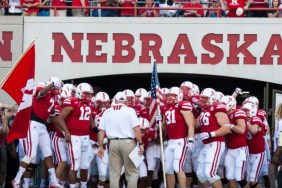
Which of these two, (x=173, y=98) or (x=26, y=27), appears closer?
(x=173, y=98)

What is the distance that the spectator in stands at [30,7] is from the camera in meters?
28.6

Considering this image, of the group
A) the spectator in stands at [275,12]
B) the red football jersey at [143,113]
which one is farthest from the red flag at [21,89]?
the spectator in stands at [275,12]

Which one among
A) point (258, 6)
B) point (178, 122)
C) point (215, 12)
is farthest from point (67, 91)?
point (258, 6)

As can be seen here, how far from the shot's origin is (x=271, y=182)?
27.6 m

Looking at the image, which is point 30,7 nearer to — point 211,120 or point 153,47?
point 153,47

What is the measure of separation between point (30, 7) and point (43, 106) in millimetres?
4673

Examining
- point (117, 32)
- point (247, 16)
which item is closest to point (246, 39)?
point (247, 16)

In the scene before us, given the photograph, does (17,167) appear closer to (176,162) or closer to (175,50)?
(176,162)

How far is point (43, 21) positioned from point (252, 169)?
653 centimetres

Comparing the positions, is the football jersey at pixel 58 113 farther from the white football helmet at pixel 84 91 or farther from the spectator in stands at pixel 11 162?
the spectator in stands at pixel 11 162

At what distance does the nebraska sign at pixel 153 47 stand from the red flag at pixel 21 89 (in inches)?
224

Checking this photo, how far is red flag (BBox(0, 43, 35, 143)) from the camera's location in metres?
23.0

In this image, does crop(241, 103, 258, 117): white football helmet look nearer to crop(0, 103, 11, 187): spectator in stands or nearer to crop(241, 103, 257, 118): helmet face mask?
crop(241, 103, 257, 118): helmet face mask

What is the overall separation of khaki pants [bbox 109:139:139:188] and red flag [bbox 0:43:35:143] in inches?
61.6
